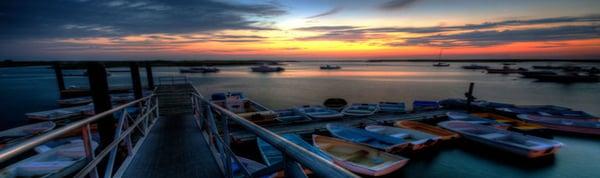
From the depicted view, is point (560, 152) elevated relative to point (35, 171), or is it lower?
lower

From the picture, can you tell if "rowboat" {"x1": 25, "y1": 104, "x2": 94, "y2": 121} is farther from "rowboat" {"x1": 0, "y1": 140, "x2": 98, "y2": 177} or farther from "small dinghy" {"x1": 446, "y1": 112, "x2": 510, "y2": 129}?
"small dinghy" {"x1": 446, "y1": 112, "x2": 510, "y2": 129}

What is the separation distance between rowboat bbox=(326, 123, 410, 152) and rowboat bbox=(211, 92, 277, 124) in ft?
14.4

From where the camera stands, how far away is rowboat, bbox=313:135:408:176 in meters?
9.08

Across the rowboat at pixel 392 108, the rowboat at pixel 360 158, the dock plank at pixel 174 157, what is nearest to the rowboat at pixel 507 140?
the rowboat at pixel 392 108

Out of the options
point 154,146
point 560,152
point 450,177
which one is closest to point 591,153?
point 560,152

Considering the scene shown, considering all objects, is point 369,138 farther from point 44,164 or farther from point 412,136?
point 44,164

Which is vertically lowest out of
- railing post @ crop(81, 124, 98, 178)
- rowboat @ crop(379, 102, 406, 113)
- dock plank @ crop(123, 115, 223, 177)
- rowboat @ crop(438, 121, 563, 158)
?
rowboat @ crop(438, 121, 563, 158)

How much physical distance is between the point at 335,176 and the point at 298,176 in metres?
0.57

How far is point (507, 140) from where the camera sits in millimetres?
13242

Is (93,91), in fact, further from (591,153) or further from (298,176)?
(591,153)

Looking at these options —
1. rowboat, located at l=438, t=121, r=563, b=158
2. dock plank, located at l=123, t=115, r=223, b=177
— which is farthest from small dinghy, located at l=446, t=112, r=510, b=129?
dock plank, located at l=123, t=115, r=223, b=177

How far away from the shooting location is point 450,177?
11.4 metres

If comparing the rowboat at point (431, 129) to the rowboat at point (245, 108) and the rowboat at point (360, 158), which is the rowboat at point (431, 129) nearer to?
the rowboat at point (360, 158)

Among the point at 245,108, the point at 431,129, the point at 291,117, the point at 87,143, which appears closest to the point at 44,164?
the point at 87,143
